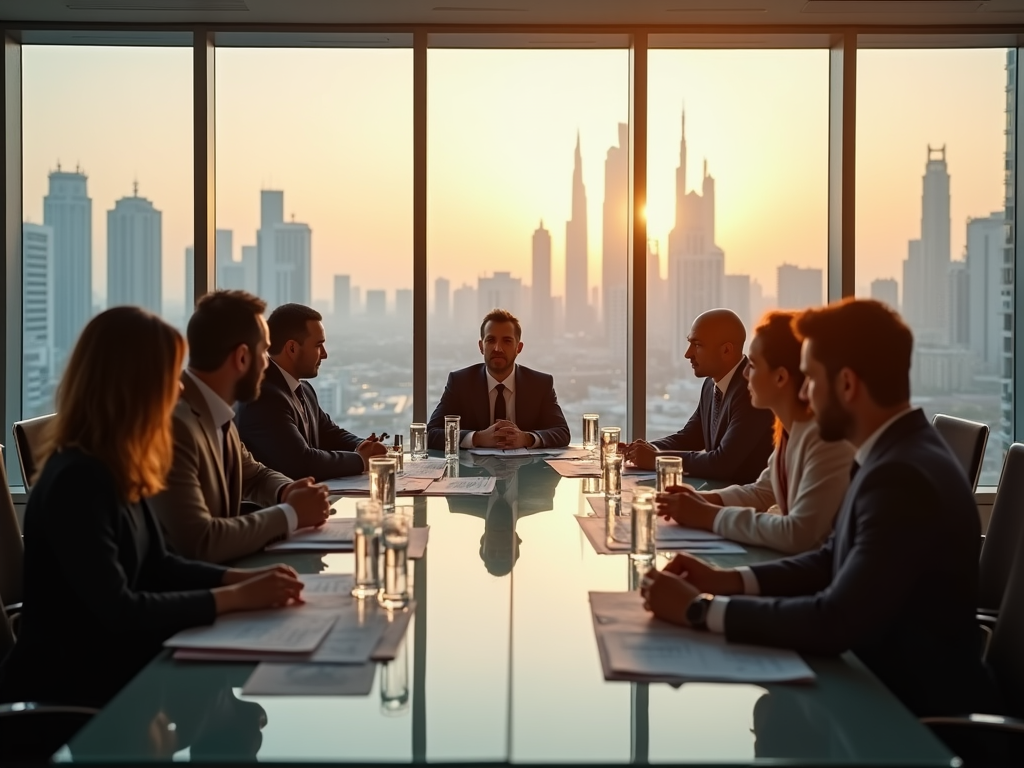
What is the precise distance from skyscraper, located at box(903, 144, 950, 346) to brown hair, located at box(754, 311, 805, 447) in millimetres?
3695

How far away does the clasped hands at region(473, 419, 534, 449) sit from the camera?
4.58 metres

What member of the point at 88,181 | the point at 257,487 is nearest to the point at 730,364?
the point at 257,487

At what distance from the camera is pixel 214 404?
2.72 meters

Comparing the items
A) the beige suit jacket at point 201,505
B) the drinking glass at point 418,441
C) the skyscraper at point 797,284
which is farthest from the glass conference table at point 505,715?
the skyscraper at point 797,284

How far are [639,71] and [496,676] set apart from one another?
4.89 m

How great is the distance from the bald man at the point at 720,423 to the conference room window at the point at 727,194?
1552mm

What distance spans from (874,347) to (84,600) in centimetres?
158

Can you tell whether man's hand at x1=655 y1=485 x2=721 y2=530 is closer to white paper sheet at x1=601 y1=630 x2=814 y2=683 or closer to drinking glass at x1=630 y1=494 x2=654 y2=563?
drinking glass at x1=630 y1=494 x2=654 y2=563

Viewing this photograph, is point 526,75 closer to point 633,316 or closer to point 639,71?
point 639,71

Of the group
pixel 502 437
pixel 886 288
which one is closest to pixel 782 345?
pixel 502 437

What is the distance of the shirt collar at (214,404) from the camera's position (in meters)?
2.70

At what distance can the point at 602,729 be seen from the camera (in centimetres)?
136

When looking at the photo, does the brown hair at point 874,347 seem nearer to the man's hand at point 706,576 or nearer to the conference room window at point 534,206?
the man's hand at point 706,576

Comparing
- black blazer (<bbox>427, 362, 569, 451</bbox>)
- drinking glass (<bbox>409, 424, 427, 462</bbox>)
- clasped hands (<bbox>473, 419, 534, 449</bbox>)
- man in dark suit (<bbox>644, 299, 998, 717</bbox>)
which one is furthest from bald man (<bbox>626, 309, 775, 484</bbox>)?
man in dark suit (<bbox>644, 299, 998, 717</bbox>)
